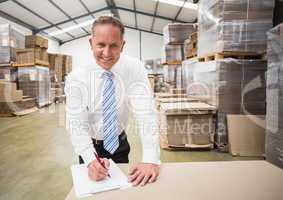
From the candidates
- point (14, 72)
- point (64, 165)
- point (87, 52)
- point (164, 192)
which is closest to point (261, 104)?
point (64, 165)

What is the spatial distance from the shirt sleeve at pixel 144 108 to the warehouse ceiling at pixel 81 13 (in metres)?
9.88

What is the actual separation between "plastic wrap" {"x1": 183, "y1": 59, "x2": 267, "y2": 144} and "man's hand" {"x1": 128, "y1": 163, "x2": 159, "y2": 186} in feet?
10.5

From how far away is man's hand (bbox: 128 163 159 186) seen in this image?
120 cm

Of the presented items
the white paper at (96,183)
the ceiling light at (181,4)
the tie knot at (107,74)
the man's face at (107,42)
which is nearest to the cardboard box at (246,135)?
the tie knot at (107,74)

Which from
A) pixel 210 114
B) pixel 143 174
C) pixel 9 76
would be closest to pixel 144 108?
pixel 143 174

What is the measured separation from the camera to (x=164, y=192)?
3.59ft

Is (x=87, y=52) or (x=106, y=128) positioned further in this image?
(x=87, y=52)

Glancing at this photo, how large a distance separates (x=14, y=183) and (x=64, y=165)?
746 mm

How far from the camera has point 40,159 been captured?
3971 mm

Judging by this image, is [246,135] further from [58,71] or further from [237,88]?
[58,71]

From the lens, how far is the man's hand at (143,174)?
1.20 metres

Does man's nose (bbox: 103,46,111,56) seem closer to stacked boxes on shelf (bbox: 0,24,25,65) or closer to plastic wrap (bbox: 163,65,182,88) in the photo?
plastic wrap (bbox: 163,65,182,88)

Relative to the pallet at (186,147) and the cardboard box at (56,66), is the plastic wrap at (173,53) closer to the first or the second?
the pallet at (186,147)

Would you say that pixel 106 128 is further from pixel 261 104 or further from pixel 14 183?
pixel 261 104
